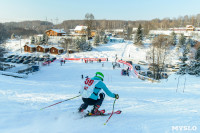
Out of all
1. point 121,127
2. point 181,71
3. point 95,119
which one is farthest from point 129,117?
point 181,71

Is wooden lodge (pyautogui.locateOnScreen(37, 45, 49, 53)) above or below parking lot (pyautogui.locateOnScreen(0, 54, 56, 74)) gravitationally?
above

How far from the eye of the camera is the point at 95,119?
439 centimetres

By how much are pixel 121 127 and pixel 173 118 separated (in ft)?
6.94

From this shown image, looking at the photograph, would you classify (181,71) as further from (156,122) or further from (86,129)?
(86,129)

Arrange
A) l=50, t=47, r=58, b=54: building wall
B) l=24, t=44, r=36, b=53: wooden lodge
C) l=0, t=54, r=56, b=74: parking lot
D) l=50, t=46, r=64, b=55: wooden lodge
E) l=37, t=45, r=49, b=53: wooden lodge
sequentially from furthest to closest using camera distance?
l=24, t=44, r=36, b=53: wooden lodge → l=37, t=45, r=49, b=53: wooden lodge → l=50, t=47, r=58, b=54: building wall → l=50, t=46, r=64, b=55: wooden lodge → l=0, t=54, r=56, b=74: parking lot

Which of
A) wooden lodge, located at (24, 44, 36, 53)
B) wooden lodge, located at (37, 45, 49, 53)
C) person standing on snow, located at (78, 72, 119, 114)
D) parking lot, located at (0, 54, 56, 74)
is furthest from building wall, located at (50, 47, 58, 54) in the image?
person standing on snow, located at (78, 72, 119, 114)

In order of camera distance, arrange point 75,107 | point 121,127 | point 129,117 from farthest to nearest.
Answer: point 75,107
point 129,117
point 121,127

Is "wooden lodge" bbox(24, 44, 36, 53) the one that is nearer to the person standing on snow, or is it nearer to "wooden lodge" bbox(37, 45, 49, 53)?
"wooden lodge" bbox(37, 45, 49, 53)

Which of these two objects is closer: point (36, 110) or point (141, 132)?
point (141, 132)

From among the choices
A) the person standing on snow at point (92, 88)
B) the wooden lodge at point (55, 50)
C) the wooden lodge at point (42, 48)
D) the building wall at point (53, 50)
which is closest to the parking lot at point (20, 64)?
the wooden lodge at point (55, 50)

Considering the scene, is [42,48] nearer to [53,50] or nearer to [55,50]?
[53,50]

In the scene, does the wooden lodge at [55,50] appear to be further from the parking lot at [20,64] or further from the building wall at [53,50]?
the parking lot at [20,64]

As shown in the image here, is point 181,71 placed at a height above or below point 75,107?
below

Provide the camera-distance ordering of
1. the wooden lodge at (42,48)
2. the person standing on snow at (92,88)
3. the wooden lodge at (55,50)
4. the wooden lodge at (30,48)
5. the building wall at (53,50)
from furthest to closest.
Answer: the wooden lodge at (30,48)
the wooden lodge at (42,48)
the building wall at (53,50)
the wooden lodge at (55,50)
the person standing on snow at (92,88)
